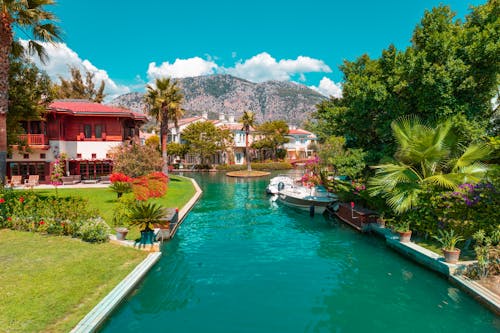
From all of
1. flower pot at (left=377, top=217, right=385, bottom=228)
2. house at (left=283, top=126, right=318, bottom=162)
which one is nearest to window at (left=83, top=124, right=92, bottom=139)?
flower pot at (left=377, top=217, right=385, bottom=228)

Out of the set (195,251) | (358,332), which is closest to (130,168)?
(195,251)

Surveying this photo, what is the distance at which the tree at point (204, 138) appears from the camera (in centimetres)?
6031

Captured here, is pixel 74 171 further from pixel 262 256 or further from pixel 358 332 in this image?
pixel 358 332

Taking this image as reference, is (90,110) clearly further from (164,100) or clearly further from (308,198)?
(308,198)

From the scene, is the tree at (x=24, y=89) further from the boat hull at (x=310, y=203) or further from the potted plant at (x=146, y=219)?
the boat hull at (x=310, y=203)

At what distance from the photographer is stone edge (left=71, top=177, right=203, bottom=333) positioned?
7.09 metres

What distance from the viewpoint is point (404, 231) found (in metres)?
14.1

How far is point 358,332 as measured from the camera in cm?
805

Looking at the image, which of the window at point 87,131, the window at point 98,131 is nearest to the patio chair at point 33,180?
the window at point 87,131

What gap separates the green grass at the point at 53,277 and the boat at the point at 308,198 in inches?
575

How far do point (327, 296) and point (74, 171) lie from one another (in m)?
31.7

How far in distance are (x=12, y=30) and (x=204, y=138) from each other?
46.5 m

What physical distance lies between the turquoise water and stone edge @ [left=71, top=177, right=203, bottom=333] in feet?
0.95

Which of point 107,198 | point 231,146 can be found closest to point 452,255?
point 107,198
